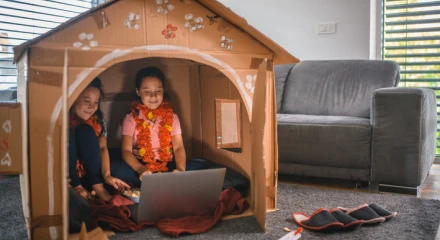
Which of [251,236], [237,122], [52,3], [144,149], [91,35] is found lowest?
[251,236]

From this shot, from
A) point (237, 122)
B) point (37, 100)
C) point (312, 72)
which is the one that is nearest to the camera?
point (37, 100)

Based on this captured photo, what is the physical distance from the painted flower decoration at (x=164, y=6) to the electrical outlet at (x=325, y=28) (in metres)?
2.39

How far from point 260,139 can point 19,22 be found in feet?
7.90

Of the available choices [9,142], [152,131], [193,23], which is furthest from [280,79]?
[9,142]

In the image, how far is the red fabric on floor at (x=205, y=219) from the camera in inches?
66.6

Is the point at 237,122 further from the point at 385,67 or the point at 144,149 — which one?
the point at 385,67

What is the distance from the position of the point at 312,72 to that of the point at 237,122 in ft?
4.49

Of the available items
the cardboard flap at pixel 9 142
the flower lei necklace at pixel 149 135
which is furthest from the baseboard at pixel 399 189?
the cardboard flap at pixel 9 142

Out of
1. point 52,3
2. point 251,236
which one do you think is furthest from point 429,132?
point 52,3

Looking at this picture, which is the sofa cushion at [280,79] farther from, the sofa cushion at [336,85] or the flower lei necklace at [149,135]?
the flower lei necklace at [149,135]

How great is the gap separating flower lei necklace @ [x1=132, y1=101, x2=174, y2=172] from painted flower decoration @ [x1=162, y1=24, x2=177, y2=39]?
2.03ft

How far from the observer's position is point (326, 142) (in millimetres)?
2529

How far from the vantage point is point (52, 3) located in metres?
3.53

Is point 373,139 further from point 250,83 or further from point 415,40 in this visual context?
point 415,40
